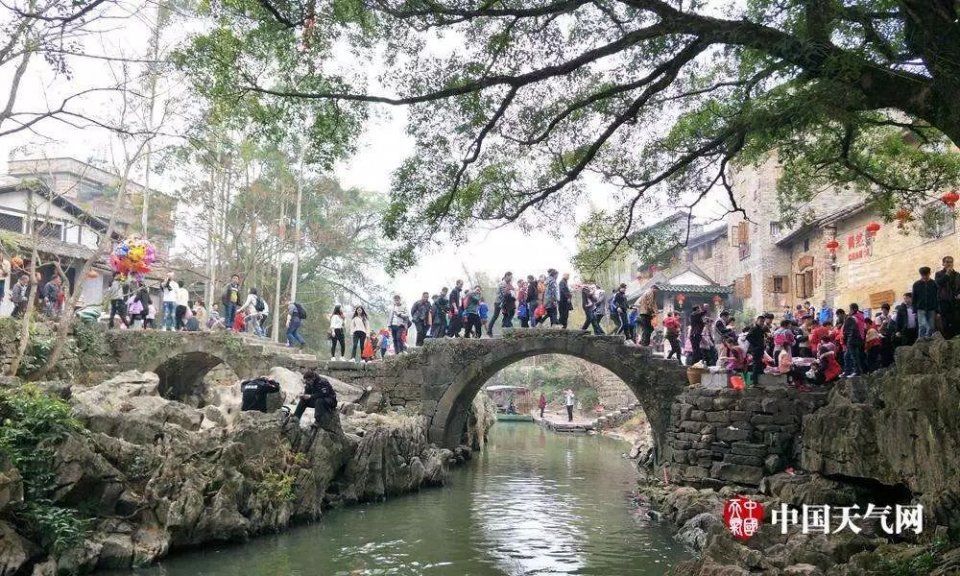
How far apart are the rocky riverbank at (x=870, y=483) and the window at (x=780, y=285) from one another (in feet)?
46.7

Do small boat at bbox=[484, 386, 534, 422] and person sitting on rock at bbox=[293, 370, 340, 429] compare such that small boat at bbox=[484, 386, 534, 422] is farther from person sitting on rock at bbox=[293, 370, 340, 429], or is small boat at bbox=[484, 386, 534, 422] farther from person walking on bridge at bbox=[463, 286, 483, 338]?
person sitting on rock at bbox=[293, 370, 340, 429]

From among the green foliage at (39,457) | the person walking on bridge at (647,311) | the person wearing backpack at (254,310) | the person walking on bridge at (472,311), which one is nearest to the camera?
the green foliage at (39,457)

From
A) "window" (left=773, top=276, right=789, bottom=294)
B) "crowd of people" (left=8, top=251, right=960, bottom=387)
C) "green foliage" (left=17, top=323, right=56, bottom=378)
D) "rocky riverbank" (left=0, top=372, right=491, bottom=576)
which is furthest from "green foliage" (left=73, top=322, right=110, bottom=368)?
"window" (left=773, top=276, right=789, bottom=294)

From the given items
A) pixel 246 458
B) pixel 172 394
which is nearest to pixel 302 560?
pixel 246 458

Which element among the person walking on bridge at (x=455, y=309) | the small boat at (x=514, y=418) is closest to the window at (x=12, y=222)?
the person walking on bridge at (x=455, y=309)

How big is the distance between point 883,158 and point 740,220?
18630mm

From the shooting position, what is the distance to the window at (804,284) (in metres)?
23.2

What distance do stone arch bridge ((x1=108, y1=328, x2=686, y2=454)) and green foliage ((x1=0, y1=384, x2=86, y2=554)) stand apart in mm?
8266

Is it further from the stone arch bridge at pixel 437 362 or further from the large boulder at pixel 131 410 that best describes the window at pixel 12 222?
the large boulder at pixel 131 410

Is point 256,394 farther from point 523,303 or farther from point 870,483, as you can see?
point 870,483

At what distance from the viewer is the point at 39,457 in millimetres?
7879

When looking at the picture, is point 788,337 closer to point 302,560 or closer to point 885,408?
point 885,408

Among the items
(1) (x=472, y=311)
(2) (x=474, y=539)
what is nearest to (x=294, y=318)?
(1) (x=472, y=311)

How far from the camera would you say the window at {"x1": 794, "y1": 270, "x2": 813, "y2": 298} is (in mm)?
23219
